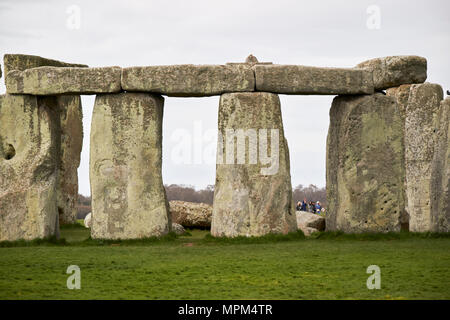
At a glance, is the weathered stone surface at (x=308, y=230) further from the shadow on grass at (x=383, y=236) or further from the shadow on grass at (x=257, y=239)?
the shadow on grass at (x=257, y=239)

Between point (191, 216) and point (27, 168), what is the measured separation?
5.31m

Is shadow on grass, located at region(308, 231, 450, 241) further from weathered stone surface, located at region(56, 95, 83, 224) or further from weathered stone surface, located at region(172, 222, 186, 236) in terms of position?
weathered stone surface, located at region(56, 95, 83, 224)

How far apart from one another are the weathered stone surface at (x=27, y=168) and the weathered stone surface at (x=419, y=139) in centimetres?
709

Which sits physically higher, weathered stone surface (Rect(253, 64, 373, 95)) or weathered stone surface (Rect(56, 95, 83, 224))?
weathered stone surface (Rect(253, 64, 373, 95))

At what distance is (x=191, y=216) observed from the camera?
20.0 m

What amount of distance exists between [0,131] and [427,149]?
8438 millimetres

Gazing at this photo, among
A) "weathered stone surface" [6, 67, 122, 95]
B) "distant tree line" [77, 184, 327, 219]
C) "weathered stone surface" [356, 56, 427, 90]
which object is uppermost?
"weathered stone surface" [356, 56, 427, 90]

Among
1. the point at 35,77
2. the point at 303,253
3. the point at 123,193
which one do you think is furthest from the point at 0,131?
the point at 303,253

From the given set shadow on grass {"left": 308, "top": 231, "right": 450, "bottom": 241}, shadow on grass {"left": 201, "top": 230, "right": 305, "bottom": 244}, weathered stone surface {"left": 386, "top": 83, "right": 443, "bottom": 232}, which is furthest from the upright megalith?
weathered stone surface {"left": 386, "top": 83, "right": 443, "bottom": 232}

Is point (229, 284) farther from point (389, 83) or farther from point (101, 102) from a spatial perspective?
point (389, 83)

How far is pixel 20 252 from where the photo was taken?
1398 cm

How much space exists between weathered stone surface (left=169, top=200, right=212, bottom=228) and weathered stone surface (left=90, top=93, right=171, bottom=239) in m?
4.26

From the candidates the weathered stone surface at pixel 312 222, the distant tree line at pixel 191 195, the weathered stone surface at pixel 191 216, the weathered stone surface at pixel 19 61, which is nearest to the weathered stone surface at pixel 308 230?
the weathered stone surface at pixel 312 222

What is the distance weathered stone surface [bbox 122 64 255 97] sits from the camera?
1539 cm
